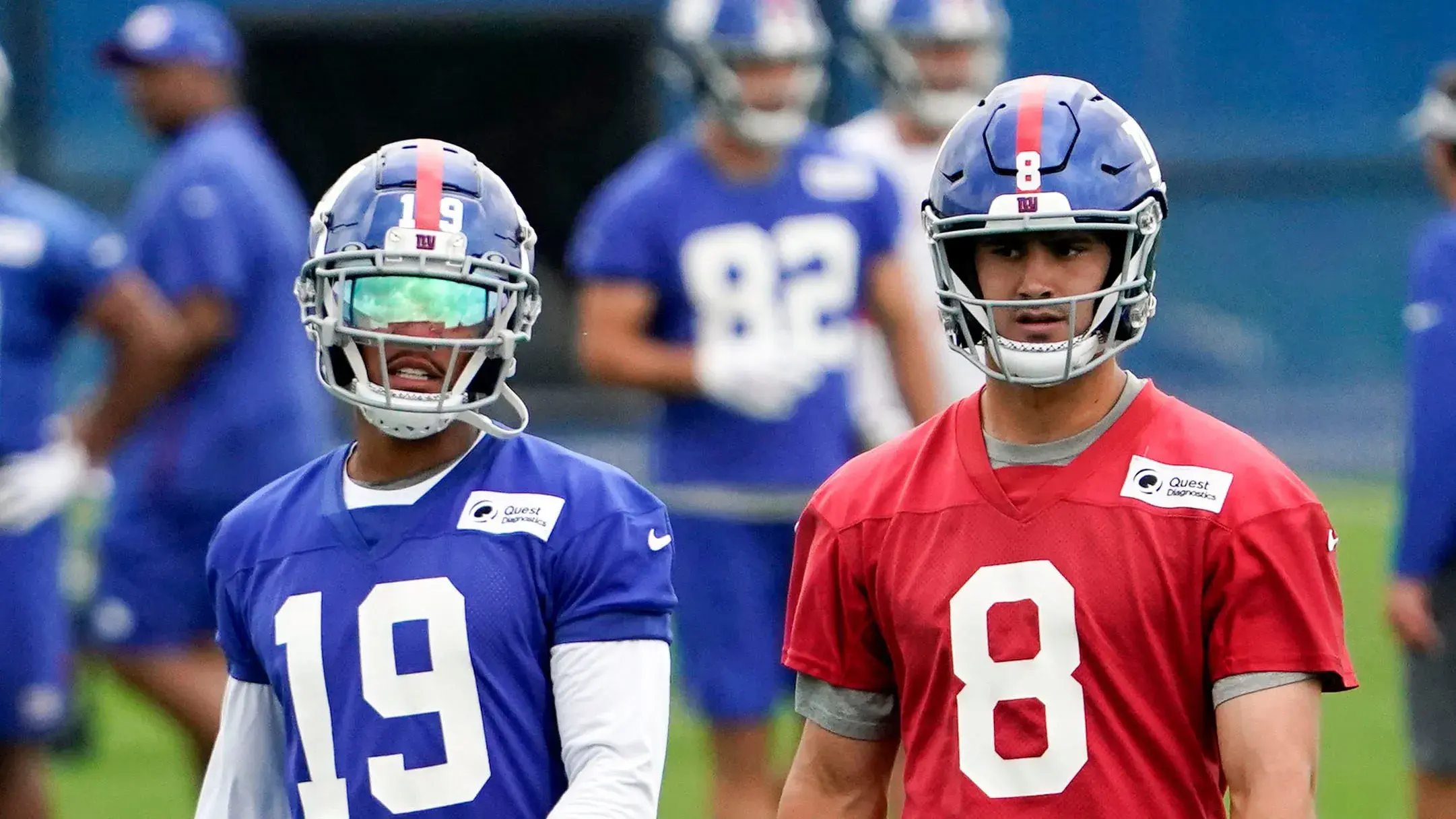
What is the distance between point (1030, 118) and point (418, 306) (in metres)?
0.84

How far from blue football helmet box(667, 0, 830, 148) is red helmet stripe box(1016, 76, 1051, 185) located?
121 inches

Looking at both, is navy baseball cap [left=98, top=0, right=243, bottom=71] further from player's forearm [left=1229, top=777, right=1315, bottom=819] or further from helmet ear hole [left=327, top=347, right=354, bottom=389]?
player's forearm [left=1229, top=777, right=1315, bottom=819]

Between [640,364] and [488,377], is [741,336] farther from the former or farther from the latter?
[488,377]

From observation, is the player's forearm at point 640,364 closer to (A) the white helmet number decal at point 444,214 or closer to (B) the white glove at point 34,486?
(B) the white glove at point 34,486

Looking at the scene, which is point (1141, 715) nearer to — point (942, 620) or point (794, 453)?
point (942, 620)

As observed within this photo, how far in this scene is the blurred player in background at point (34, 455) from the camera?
592cm

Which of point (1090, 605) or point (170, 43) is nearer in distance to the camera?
point (1090, 605)

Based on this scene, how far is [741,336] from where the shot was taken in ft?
20.4

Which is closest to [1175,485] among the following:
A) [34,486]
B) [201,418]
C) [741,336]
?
[741,336]

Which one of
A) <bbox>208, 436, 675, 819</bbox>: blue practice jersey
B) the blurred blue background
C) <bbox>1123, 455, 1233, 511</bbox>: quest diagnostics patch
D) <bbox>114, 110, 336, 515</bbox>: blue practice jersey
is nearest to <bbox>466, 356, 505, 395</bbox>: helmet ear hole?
<bbox>208, 436, 675, 819</bbox>: blue practice jersey

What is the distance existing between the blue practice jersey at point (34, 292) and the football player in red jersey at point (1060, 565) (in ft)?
10.5

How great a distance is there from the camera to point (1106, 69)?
1522 centimetres

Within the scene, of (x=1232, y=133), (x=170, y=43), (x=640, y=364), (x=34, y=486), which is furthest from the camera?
(x=1232, y=133)

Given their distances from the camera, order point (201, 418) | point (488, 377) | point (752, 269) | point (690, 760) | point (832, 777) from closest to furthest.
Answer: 1. point (832, 777)
2. point (488, 377)
3. point (752, 269)
4. point (201, 418)
5. point (690, 760)
